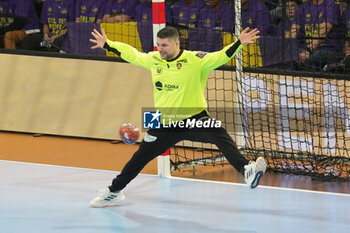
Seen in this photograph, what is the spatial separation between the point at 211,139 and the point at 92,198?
6.06ft

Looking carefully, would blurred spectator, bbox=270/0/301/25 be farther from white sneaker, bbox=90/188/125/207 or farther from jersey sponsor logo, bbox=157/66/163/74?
white sneaker, bbox=90/188/125/207

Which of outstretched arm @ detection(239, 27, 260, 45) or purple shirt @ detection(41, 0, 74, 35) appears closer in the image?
outstretched arm @ detection(239, 27, 260, 45)

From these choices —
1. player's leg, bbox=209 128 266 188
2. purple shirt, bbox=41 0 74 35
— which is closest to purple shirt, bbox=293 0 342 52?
player's leg, bbox=209 128 266 188

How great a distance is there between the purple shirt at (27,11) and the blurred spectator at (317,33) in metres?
5.16

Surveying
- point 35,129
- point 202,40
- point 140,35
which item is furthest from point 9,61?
point 202,40

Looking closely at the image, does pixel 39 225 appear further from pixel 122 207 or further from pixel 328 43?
pixel 328 43

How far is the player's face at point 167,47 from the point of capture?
880cm

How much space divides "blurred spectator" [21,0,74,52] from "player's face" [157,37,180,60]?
559 cm

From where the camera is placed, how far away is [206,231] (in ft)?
27.2

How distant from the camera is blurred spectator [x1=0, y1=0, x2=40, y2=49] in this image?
14555 millimetres

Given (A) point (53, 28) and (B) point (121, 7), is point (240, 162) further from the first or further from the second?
(A) point (53, 28)

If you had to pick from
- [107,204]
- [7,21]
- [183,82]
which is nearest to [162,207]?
[107,204]

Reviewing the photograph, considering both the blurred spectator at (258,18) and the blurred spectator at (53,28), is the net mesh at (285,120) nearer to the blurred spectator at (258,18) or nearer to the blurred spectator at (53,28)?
the blurred spectator at (258,18)

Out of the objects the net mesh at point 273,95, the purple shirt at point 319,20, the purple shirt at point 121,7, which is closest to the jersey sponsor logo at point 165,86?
the net mesh at point 273,95
